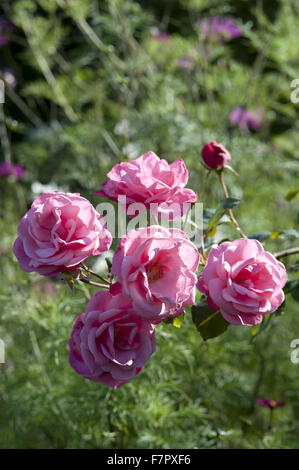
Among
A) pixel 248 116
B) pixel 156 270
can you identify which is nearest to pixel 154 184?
pixel 156 270

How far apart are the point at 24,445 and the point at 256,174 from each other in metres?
1.08

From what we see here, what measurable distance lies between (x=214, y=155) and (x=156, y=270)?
214mm

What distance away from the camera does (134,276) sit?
1.34 ft

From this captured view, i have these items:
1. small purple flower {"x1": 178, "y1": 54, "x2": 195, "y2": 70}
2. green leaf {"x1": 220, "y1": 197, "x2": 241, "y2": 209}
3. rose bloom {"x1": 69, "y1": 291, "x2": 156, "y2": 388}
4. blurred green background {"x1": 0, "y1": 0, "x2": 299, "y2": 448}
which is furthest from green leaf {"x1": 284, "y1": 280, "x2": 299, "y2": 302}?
small purple flower {"x1": 178, "y1": 54, "x2": 195, "y2": 70}

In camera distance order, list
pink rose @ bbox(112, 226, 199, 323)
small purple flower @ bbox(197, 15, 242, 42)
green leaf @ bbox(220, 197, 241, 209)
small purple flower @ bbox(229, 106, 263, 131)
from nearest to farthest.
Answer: pink rose @ bbox(112, 226, 199, 323)
green leaf @ bbox(220, 197, 241, 209)
small purple flower @ bbox(197, 15, 242, 42)
small purple flower @ bbox(229, 106, 263, 131)

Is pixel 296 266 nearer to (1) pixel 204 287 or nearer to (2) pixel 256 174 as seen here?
(1) pixel 204 287

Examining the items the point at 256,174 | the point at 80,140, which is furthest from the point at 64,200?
the point at 256,174

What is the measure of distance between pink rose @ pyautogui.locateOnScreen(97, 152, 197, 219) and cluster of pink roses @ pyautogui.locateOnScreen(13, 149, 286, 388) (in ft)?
0.04

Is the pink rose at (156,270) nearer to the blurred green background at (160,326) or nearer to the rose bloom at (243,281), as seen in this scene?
the rose bloom at (243,281)

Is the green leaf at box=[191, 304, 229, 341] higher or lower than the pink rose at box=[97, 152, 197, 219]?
lower

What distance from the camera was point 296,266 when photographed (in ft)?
2.11

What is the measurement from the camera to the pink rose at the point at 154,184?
19.2 inches

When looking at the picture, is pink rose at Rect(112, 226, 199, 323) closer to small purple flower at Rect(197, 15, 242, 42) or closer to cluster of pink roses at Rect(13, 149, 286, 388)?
cluster of pink roses at Rect(13, 149, 286, 388)

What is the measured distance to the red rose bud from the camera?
1.96 feet
